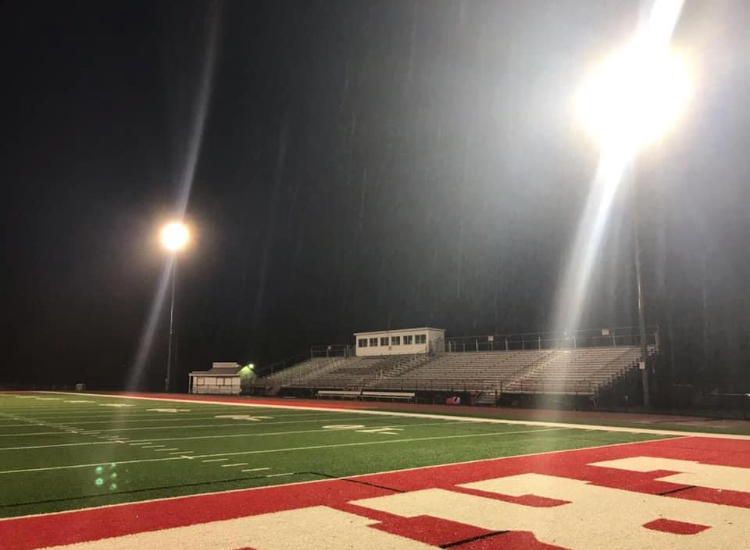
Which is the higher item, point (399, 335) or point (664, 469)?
point (399, 335)

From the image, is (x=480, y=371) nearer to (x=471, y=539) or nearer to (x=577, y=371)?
(x=577, y=371)

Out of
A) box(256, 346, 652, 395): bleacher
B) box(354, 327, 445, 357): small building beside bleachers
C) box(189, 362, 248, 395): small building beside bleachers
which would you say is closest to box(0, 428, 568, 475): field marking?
box(256, 346, 652, 395): bleacher

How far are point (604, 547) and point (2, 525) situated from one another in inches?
204

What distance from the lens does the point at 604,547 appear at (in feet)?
15.1

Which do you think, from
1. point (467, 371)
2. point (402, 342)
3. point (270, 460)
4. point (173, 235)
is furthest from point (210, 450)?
point (402, 342)

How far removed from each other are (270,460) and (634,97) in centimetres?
1422

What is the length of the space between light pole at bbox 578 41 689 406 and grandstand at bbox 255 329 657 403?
34.0 feet

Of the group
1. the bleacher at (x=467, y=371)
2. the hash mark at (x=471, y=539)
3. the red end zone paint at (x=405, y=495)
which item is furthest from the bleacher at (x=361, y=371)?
the hash mark at (x=471, y=539)

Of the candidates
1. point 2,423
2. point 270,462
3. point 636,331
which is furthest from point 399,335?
point 270,462

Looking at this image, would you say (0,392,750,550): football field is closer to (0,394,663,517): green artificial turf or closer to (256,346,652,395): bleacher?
(0,394,663,517): green artificial turf

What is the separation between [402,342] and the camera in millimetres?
41500

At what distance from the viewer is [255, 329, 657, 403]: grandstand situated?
1037 inches

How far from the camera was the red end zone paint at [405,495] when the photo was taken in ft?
16.1

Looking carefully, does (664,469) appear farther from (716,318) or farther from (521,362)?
(521,362)
